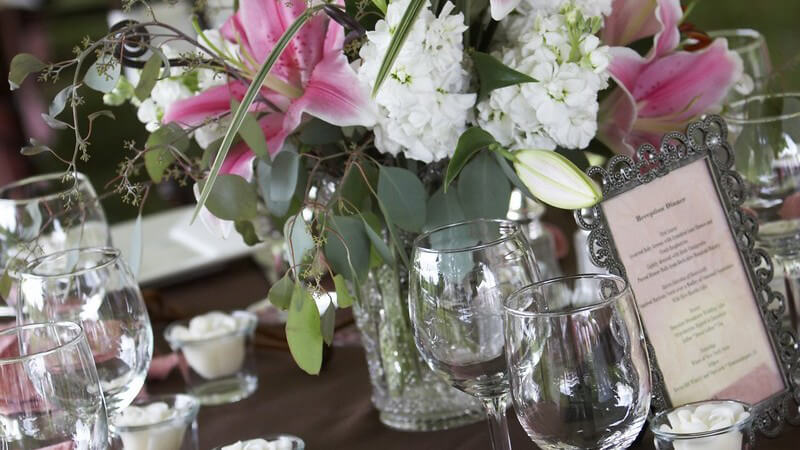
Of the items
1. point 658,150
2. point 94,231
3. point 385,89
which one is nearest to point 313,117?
point 385,89

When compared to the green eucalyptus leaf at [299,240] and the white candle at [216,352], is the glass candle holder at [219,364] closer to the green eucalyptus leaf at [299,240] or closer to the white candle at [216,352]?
the white candle at [216,352]

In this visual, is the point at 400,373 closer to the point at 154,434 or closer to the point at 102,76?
the point at 154,434

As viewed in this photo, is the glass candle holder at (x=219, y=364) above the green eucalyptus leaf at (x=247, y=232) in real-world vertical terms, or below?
below

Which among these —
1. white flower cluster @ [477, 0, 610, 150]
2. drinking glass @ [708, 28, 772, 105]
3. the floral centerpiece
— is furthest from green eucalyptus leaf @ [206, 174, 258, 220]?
drinking glass @ [708, 28, 772, 105]

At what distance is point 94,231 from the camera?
1.29m

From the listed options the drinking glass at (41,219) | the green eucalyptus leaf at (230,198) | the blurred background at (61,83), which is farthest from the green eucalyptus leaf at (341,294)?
the blurred background at (61,83)

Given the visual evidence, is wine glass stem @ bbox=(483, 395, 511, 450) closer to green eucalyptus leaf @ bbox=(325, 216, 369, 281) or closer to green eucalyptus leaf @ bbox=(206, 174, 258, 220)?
green eucalyptus leaf @ bbox=(325, 216, 369, 281)

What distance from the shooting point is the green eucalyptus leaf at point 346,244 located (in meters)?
0.87

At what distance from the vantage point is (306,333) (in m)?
0.79

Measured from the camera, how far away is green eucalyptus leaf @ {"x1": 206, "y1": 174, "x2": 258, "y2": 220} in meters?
0.90

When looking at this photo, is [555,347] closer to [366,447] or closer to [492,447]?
[492,447]

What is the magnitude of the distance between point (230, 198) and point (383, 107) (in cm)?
15

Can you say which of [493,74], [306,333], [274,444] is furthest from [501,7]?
[274,444]

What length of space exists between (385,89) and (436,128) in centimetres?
5
